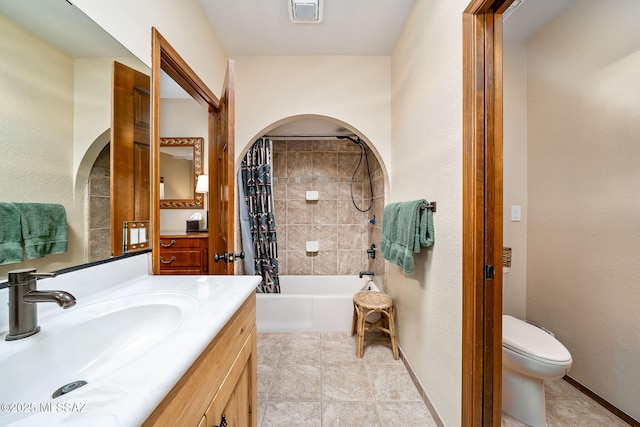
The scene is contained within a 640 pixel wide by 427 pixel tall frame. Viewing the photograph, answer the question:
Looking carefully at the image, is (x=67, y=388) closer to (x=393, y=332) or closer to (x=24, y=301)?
(x=24, y=301)

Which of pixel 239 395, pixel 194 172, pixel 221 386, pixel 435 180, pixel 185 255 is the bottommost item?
pixel 239 395

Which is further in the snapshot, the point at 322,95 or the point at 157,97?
the point at 322,95

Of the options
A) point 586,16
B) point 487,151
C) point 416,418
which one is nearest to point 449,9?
point 586,16

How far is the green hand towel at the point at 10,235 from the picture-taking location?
0.64 meters

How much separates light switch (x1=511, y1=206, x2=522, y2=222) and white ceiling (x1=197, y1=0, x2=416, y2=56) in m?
1.53

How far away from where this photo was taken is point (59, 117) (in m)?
0.78

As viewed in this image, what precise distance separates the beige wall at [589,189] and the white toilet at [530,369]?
0.17m

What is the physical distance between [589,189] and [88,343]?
2.09m

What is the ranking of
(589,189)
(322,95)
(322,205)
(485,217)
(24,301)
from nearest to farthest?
(24,301) → (485,217) → (589,189) → (322,95) → (322,205)

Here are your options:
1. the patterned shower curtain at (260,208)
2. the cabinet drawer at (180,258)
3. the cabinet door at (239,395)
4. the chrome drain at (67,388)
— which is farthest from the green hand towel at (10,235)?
the patterned shower curtain at (260,208)

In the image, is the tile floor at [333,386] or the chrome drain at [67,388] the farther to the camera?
the tile floor at [333,386]

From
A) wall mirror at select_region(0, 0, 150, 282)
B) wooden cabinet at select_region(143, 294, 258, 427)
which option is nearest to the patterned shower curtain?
wooden cabinet at select_region(143, 294, 258, 427)

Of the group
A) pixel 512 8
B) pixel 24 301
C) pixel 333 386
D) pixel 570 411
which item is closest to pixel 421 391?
pixel 333 386

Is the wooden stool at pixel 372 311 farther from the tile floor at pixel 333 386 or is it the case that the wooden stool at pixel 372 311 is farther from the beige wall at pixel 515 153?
the beige wall at pixel 515 153
